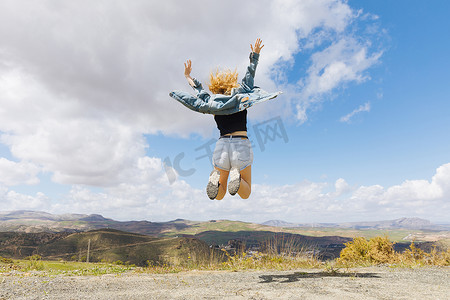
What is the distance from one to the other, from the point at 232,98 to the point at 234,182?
5.32 ft

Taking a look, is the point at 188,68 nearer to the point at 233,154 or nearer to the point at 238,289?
the point at 233,154

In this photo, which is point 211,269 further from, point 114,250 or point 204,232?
point 204,232

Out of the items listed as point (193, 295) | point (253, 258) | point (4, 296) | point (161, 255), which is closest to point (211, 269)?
point (253, 258)

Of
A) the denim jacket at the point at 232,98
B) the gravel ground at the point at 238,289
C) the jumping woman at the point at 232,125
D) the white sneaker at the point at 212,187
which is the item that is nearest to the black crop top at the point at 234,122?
the jumping woman at the point at 232,125

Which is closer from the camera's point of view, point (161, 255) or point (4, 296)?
point (4, 296)

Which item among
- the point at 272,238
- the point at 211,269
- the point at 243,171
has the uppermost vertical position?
the point at 243,171

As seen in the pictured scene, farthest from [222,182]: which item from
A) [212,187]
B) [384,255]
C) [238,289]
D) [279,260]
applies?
[384,255]

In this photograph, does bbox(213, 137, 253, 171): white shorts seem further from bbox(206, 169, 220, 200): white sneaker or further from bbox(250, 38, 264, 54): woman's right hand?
bbox(250, 38, 264, 54): woman's right hand

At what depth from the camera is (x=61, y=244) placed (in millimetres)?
44969

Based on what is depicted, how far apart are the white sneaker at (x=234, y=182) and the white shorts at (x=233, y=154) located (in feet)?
0.77

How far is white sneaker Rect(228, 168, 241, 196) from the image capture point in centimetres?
476

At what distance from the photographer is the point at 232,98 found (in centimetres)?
514

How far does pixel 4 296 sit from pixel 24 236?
54796 millimetres

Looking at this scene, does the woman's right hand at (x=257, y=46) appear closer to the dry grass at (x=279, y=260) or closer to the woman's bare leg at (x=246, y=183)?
the woman's bare leg at (x=246, y=183)
